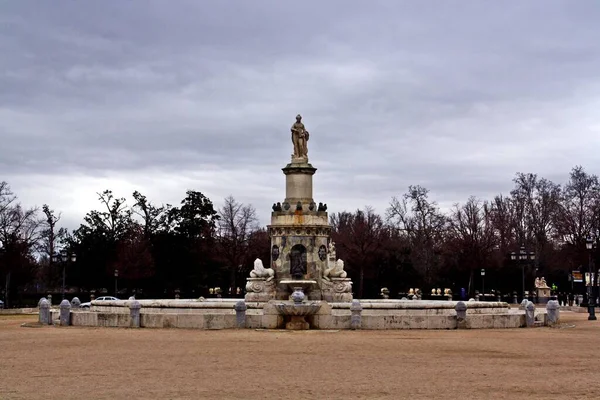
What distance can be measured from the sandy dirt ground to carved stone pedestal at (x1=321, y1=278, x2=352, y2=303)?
10.9 m

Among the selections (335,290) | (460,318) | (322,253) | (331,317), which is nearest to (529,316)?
(460,318)

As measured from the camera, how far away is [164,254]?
263 ft

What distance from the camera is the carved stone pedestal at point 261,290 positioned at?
4044cm

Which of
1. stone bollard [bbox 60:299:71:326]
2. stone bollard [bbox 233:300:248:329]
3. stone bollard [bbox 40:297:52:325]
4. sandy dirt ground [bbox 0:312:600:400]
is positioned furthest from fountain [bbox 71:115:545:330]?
sandy dirt ground [bbox 0:312:600:400]

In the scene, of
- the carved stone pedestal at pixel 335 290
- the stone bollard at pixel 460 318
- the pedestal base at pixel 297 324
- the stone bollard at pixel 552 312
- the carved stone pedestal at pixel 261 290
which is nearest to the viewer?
the pedestal base at pixel 297 324

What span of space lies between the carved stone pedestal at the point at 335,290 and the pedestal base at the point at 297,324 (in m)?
8.58

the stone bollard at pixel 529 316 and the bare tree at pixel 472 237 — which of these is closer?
the stone bollard at pixel 529 316

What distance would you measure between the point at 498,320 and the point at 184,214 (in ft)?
174

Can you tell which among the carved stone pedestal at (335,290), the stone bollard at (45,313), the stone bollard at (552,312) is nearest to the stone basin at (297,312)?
the carved stone pedestal at (335,290)

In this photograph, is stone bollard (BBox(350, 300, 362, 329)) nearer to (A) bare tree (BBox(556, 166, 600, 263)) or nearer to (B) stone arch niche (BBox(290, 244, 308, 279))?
(B) stone arch niche (BBox(290, 244, 308, 279))

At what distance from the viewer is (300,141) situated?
43.1 metres

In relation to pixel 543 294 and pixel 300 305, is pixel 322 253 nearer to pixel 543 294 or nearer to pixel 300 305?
pixel 300 305

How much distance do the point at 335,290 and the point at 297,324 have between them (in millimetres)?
9099

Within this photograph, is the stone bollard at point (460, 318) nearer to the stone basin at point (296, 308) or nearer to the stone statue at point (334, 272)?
the stone basin at point (296, 308)
